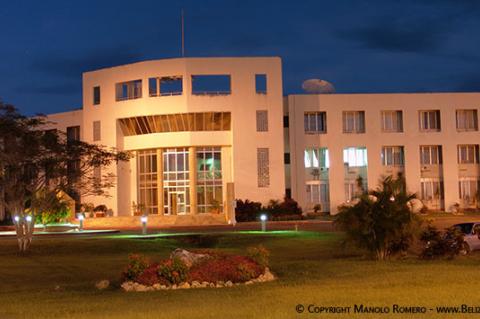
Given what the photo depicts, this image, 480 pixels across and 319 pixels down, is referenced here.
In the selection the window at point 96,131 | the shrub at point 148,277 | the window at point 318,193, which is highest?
the window at point 96,131

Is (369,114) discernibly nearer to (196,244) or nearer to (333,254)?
(196,244)

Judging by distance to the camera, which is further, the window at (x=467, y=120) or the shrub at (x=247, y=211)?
the window at (x=467, y=120)

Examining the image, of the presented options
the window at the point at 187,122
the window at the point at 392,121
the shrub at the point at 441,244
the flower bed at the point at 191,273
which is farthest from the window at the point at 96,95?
the flower bed at the point at 191,273

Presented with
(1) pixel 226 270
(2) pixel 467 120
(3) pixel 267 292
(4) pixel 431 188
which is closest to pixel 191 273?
(1) pixel 226 270

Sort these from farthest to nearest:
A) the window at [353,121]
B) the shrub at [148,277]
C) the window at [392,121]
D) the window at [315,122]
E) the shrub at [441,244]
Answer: the window at [392,121] → the window at [353,121] → the window at [315,122] → the shrub at [441,244] → the shrub at [148,277]

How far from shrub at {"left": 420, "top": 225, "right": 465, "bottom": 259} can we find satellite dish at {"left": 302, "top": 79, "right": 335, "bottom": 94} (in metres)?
38.0

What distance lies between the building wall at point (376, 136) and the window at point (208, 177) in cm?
612

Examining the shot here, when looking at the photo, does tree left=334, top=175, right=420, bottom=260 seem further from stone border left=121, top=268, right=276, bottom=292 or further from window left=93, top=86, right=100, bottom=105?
window left=93, top=86, right=100, bottom=105

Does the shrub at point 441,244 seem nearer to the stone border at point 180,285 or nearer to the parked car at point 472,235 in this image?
the parked car at point 472,235

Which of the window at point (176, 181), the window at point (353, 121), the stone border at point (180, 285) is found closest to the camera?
the stone border at point (180, 285)

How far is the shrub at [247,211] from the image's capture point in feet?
177

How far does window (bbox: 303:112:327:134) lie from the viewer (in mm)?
60344

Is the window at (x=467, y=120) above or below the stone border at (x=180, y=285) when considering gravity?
above

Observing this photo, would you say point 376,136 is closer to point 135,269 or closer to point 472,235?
point 472,235
